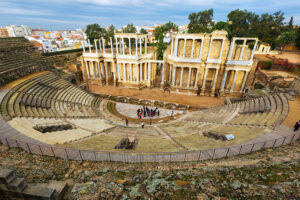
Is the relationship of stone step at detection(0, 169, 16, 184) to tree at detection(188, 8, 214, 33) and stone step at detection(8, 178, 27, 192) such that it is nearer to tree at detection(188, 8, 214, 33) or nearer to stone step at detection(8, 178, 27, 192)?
stone step at detection(8, 178, 27, 192)

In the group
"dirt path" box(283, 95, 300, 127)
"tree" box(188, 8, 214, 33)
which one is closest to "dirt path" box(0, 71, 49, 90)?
"dirt path" box(283, 95, 300, 127)

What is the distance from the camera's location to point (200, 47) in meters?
27.9

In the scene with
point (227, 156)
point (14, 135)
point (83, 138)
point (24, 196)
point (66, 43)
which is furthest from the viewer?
point (66, 43)

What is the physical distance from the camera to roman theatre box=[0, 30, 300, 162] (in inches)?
466

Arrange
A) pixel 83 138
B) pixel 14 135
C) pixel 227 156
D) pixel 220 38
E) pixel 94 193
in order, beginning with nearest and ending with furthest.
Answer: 1. pixel 94 193
2. pixel 227 156
3. pixel 14 135
4. pixel 83 138
5. pixel 220 38

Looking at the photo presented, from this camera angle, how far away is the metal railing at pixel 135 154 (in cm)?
1050

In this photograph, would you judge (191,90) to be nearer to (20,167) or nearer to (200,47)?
(200,47)

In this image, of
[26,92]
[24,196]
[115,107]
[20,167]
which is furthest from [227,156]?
[26,92]

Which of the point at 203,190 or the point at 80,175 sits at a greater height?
the point at 203,190

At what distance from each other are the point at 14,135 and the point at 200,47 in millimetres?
29068

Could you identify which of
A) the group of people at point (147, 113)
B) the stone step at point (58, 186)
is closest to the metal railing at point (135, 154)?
the stone step at point (58, 186)

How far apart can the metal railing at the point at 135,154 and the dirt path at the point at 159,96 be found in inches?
576

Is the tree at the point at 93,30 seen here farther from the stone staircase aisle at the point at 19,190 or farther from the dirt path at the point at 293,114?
the dirt path at the point at 293,114

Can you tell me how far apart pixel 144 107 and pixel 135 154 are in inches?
500
